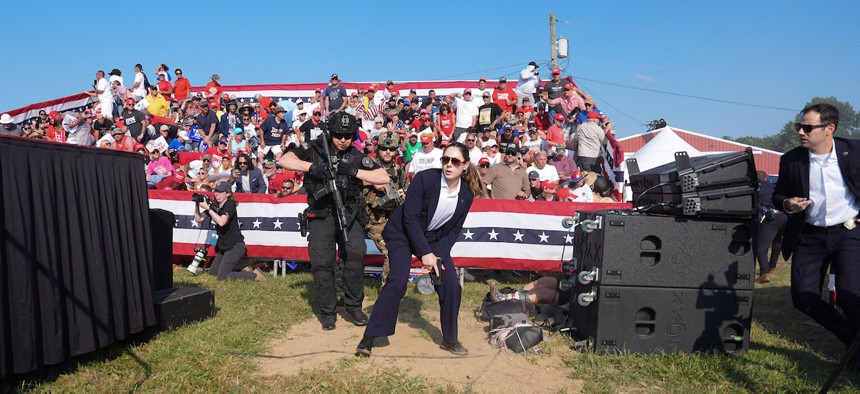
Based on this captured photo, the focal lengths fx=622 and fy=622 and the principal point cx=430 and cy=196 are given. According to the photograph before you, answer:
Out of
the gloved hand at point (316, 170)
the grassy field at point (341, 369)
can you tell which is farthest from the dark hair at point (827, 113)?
the gloved hand at point (316, 170)

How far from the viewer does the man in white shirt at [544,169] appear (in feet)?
40.8

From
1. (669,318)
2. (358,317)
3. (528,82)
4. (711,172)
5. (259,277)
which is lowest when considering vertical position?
(259,277)

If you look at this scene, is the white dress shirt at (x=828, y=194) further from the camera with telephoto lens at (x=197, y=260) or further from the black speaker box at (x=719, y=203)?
the camera with telephoto lens at (x=197, y=260)

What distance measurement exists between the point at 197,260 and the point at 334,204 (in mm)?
4863

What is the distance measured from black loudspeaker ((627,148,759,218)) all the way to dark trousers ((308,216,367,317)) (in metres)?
3.28

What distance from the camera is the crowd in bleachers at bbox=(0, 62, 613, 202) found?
12539 mm

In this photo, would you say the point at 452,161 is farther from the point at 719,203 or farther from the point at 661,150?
the point at 661,150

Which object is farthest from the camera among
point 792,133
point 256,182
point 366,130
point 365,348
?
point 792,133

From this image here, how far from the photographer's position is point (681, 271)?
18.9 feet

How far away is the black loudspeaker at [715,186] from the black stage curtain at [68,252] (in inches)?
194

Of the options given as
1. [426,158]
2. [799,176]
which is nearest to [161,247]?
[799,176]

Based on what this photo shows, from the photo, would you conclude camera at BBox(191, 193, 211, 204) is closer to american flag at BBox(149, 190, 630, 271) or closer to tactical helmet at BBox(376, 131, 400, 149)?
american flag at BBox(149, 190, 630, 271)

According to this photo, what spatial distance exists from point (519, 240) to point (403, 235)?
4.31 meters

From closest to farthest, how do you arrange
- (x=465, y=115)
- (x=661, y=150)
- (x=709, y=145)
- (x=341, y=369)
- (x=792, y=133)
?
(x=341, y=369), (x=465, y=115), (x=661, y=150), (x=709, y=145), (x=792, y=133)
